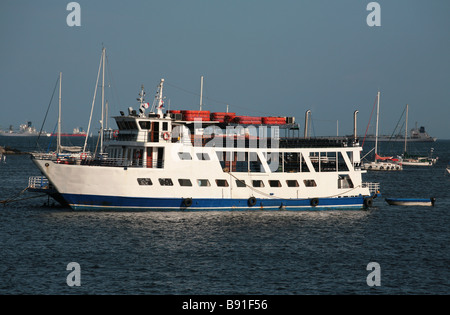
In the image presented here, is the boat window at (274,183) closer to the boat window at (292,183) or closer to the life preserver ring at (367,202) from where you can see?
the boat window at (292,183)

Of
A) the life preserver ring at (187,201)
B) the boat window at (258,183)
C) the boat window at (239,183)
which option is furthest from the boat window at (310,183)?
the life preserver ring at (187,201)

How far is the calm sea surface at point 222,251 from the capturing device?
27469 millimetres

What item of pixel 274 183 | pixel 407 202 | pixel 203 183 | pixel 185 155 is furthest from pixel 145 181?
pixel 407 202

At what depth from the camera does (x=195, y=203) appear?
4334 centimetres

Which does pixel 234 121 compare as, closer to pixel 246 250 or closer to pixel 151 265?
pixel 246 250

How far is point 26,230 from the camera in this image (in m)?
37.8

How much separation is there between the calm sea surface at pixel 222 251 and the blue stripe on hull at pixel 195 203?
631mm

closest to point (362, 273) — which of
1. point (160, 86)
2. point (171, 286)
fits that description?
point (171, 286)

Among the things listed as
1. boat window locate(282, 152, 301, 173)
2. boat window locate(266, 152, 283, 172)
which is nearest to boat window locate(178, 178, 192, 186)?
boat window locate(266, 152, 283, 172)

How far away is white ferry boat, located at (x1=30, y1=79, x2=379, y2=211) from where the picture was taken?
137 ft

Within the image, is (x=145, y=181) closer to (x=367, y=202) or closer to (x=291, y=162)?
(x=291, y=162)

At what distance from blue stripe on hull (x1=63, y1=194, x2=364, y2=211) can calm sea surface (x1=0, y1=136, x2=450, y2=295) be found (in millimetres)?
631

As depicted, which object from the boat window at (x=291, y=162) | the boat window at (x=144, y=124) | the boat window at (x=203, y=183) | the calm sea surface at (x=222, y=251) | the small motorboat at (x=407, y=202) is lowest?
the calm sea surface at (x=222, y=251)

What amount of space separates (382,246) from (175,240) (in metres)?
12.1
